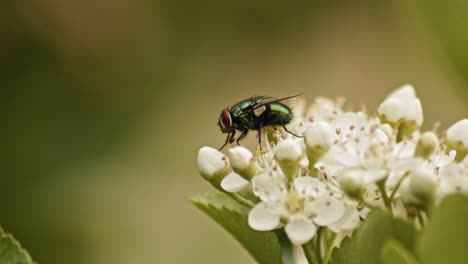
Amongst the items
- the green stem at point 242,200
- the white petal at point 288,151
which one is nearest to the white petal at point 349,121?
the white petal at point 288,151

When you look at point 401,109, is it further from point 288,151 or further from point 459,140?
point 288,151

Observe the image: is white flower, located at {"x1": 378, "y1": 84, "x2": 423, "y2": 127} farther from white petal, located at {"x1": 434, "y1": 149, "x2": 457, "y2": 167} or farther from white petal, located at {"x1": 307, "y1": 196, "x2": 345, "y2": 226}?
white petal, located at {"x1": 307, "y1": 196, "x2": 345, "y2": 226}

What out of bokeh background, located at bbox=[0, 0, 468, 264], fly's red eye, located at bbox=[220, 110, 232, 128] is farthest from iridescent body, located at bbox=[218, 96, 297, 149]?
bokeh background, located at bbox=[0, 0, 468, 264]

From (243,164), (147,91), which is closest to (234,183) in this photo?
(243,164)

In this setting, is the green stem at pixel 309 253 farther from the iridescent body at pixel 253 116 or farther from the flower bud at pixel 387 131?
the iridescent body at pixel 253 116

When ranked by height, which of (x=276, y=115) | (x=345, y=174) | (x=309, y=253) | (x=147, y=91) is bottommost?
(x=309, y=253)

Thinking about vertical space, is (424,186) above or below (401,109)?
below
